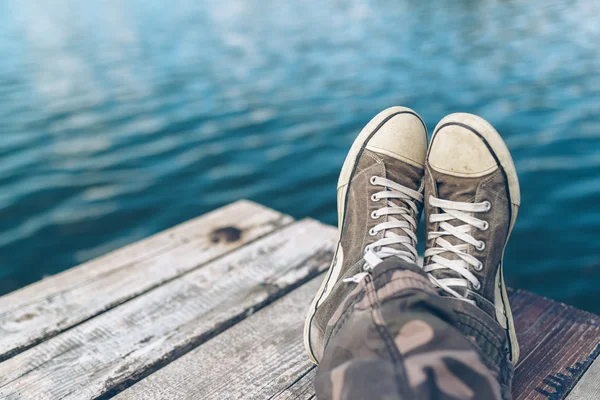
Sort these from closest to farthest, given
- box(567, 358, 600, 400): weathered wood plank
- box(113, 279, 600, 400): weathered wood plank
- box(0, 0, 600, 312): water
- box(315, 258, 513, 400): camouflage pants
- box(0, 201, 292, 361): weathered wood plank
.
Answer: box(315, 258, 513, 400): camouflage pants → box(567, 358, 600, 400): weathered wood plank → box(113, 279, 600, 400): weathered wood plank → box(0, 201, 292, 361): weathered wood plank → box(0, 0, 600, 312): water

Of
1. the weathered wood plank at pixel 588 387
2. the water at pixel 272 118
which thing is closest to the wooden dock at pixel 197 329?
the weathered wood plank at pixel 588 387

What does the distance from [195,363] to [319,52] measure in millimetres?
7299

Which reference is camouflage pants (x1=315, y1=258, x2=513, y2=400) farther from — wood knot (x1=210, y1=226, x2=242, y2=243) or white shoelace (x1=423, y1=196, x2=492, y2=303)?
wood knot (x1=210, y1=226, x2=242, y2=243)

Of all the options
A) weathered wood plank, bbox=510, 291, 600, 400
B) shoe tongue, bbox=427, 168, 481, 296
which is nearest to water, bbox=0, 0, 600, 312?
weathered wood plank, bbox=510, 291, 600, 400

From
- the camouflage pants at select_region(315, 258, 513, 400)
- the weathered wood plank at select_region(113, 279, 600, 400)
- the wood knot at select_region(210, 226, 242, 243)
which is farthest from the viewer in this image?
the wood knot at select_region(210, 226, 242, 243)

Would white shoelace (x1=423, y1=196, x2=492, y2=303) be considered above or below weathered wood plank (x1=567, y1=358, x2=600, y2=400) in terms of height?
above

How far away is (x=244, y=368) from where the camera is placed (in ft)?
5.58

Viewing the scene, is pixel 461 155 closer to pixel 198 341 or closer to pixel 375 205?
pixel 375 205

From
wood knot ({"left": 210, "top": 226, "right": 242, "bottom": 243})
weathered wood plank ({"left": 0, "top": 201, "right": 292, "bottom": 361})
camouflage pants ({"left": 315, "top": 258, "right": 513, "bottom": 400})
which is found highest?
camouflage pants ({"left": 315, "top": 258, "right": 513, "bottom": 400})

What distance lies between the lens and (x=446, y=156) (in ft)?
6.23

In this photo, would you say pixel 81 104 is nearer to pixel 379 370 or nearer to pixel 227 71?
pixel 227 71

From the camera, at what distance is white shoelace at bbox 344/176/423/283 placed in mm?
1637

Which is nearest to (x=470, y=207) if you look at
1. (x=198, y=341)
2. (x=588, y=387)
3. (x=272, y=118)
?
(x=588, y=387)

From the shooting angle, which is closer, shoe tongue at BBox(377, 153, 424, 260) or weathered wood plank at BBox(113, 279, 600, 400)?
weathered wood plank at BBox(113, 279, 600, 400)
